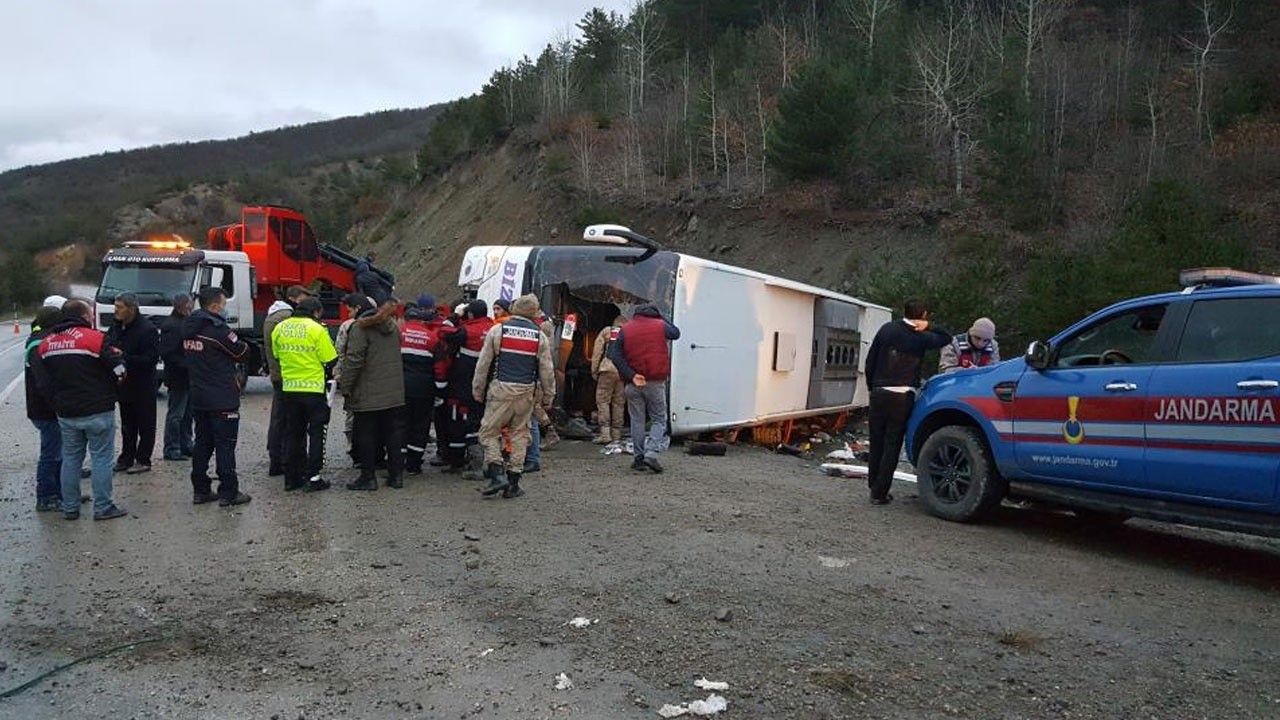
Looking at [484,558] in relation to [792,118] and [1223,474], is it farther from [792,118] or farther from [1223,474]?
[792,118]

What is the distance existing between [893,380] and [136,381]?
7044 mm

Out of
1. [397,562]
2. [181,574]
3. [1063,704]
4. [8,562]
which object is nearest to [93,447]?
[8,562]

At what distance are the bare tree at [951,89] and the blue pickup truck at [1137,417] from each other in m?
19.9

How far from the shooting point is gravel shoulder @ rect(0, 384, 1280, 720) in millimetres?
4078

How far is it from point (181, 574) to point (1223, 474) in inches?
254

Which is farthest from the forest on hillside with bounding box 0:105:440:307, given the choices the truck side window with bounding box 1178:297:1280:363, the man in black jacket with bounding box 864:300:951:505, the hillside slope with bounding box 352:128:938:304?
the truck side window with bounding box 1178:297:1280:363

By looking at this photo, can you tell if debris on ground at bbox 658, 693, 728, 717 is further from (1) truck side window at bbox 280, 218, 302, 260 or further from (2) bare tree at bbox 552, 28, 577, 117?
(2) bare tree at bbox 552, 28, 577, 117

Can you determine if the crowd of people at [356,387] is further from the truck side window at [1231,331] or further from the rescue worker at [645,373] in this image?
the truck side window at [1231,331]

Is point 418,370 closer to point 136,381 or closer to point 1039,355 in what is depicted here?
point 136,381

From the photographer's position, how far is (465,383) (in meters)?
9.09

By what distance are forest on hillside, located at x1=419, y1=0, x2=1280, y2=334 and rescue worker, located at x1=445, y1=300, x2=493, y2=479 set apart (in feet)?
35.4

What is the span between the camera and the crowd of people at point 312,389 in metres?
7.08

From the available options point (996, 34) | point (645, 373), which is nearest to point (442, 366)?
point (645, 373)

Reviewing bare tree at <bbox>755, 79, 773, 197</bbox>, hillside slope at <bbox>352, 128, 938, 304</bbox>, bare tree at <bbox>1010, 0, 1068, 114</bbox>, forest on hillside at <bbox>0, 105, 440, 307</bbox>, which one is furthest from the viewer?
forest on hillside at <bbox>0, 105, 440, 307</bbox>
